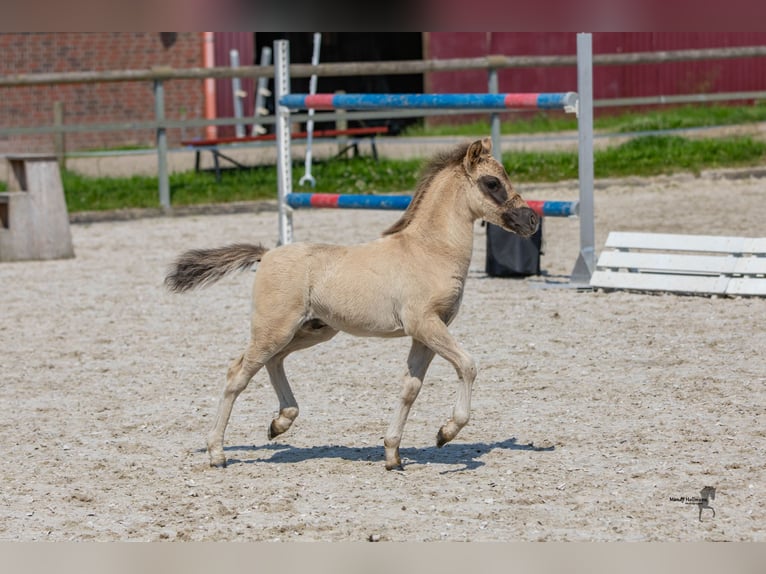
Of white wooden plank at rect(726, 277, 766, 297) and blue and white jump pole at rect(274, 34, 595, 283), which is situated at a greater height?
blue and white jump pole at rect(274, 34, 595, 283)

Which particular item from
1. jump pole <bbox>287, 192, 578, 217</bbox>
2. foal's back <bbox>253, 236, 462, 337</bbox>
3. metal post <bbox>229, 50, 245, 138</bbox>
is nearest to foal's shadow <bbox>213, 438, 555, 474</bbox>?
foal's back <bbox>253, 236, 462, 337</bbox>

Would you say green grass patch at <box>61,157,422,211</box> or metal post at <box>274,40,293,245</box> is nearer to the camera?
metal post at <box>274,40,293,245</box>

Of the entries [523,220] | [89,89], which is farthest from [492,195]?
[89,89]

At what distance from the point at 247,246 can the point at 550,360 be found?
2.57 meters

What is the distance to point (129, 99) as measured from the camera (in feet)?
66.0

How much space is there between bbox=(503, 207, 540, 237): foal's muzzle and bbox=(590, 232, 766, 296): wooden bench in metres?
4.02

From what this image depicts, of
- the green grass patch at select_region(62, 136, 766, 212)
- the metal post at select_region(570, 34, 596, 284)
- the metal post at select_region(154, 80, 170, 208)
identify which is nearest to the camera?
the metal post at select_region(570, 34, 596, 284)

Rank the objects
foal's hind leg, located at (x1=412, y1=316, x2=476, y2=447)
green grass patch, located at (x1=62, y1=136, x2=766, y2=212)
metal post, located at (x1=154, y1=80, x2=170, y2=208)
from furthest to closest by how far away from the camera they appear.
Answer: green grass patch, located at (x1=62, y1=136, x2=766, y2=212) → metal post, located at (x1=154, y1=80, x2=170, y2=208) → foal's hind leg, located at (x1=412, y1=316, x2=476, y2=447)

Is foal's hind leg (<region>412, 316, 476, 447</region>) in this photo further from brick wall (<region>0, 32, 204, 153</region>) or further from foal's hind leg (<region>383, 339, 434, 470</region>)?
brick wall (<region>0, 32, 204, 153</region>)

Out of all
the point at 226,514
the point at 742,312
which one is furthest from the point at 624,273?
the point at 226,514

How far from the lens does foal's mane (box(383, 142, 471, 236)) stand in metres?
4.59

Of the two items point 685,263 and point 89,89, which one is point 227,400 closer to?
point 685,263

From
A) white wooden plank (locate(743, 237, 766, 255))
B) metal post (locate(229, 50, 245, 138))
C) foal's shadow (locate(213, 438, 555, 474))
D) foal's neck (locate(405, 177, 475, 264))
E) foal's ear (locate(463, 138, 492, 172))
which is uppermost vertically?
metal post (locate(229, 50, 245, 138))

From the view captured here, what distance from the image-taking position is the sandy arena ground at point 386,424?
148 inches
